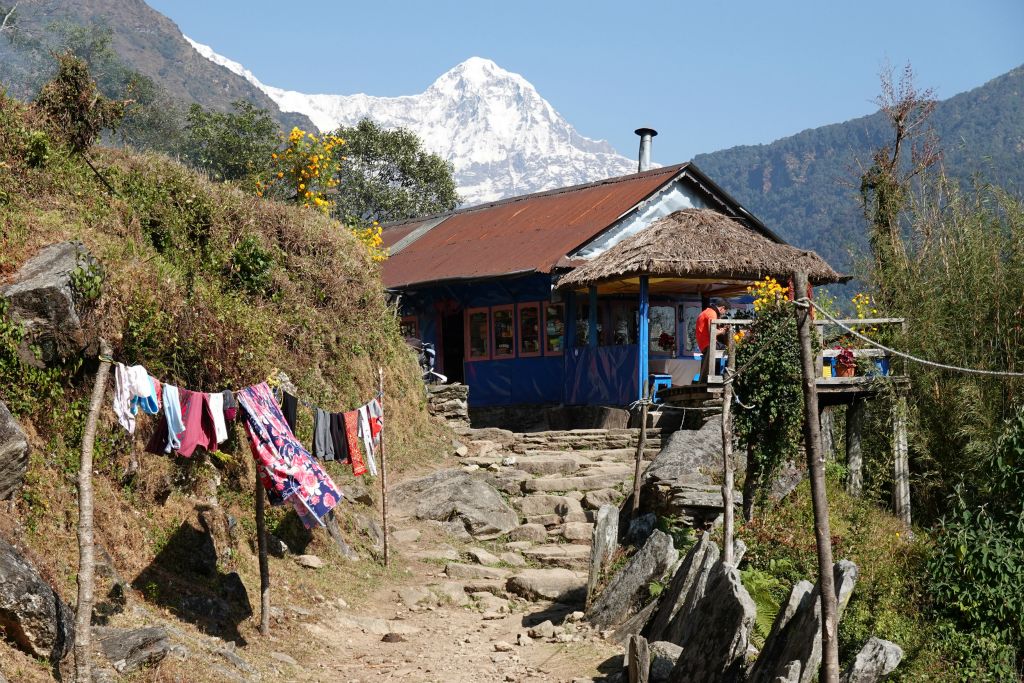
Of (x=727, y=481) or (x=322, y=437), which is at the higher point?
(x=322, y=437)

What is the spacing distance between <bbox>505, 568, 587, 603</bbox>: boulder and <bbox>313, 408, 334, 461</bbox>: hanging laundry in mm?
2973

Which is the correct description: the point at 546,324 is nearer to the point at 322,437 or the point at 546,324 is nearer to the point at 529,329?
the point at 529,329

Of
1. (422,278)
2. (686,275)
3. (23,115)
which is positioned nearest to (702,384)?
(686,275)

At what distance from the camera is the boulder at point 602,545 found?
40.0 ft

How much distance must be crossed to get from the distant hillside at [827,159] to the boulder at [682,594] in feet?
369

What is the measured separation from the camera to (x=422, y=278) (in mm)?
22172

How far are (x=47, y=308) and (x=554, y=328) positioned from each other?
11805mm

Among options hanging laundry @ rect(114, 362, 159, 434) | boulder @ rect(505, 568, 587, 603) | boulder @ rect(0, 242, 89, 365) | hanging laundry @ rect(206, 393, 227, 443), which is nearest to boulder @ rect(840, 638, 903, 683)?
boulder @ rect(505, 568, 587, 603)

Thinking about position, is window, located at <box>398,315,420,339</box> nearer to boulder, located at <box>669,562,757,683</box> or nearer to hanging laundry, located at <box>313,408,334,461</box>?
hanging laundry, located at <box>313,408,334,461</box>

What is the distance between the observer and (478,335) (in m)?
22.2

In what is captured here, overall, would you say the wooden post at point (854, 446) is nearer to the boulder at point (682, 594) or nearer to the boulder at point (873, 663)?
the boulder at point (682, 594)

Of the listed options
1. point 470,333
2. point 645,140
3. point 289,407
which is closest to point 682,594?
point 289,407

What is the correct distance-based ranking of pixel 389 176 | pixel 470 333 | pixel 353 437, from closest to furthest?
1. pixel 353 437
2. pixel 470 333
3. pixel 389 176

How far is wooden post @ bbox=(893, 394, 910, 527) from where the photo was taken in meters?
14.0
